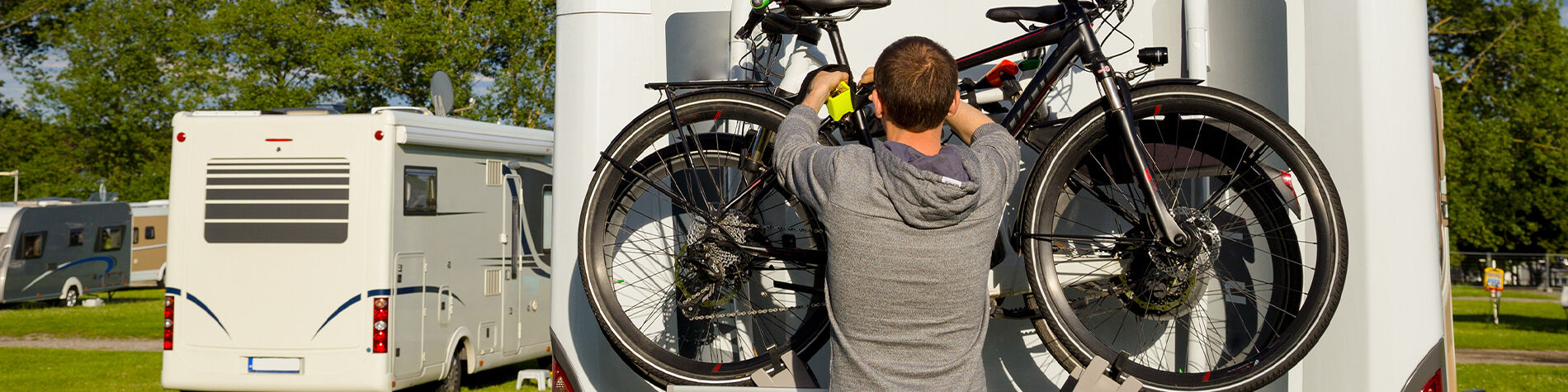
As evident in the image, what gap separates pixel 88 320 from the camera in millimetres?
19969

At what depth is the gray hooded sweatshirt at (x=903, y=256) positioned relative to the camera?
7.74 ft

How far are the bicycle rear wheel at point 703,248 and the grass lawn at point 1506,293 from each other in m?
30.0

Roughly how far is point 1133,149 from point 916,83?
2.48 feet

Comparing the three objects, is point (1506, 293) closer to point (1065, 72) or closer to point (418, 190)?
point (418, 190)

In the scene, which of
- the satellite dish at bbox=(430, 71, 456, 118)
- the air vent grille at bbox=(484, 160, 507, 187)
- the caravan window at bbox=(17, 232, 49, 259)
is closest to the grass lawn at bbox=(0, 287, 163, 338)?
the caravan window at bbox=(17, 232, 49, 259)

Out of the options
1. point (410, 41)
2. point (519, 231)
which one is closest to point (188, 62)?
point (410, 41)

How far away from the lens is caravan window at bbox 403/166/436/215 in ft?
31.5

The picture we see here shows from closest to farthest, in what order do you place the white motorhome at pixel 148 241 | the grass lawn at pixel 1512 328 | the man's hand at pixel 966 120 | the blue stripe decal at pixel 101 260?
the man's hand at pixel 966 120 → the grass lawn at pixel 1512 328 → the blue stripe decal at pixel 101 260 → the white motorhome at pixel 148 241

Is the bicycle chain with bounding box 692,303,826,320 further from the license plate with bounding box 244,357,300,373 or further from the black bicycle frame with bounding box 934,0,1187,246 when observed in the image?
the license plate with bounding box 244,357,300,373

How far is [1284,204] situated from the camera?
3.03 m

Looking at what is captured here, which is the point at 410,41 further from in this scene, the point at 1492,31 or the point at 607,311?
the point at 1492,31

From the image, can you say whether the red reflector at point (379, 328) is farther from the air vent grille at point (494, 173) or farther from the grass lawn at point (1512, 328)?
the grass lawn at point (1512, 328)

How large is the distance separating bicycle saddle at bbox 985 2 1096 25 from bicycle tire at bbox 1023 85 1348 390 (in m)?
0.37

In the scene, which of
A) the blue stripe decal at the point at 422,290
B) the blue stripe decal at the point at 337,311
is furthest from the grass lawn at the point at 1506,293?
the blue stripe decal at the point at 337,311
